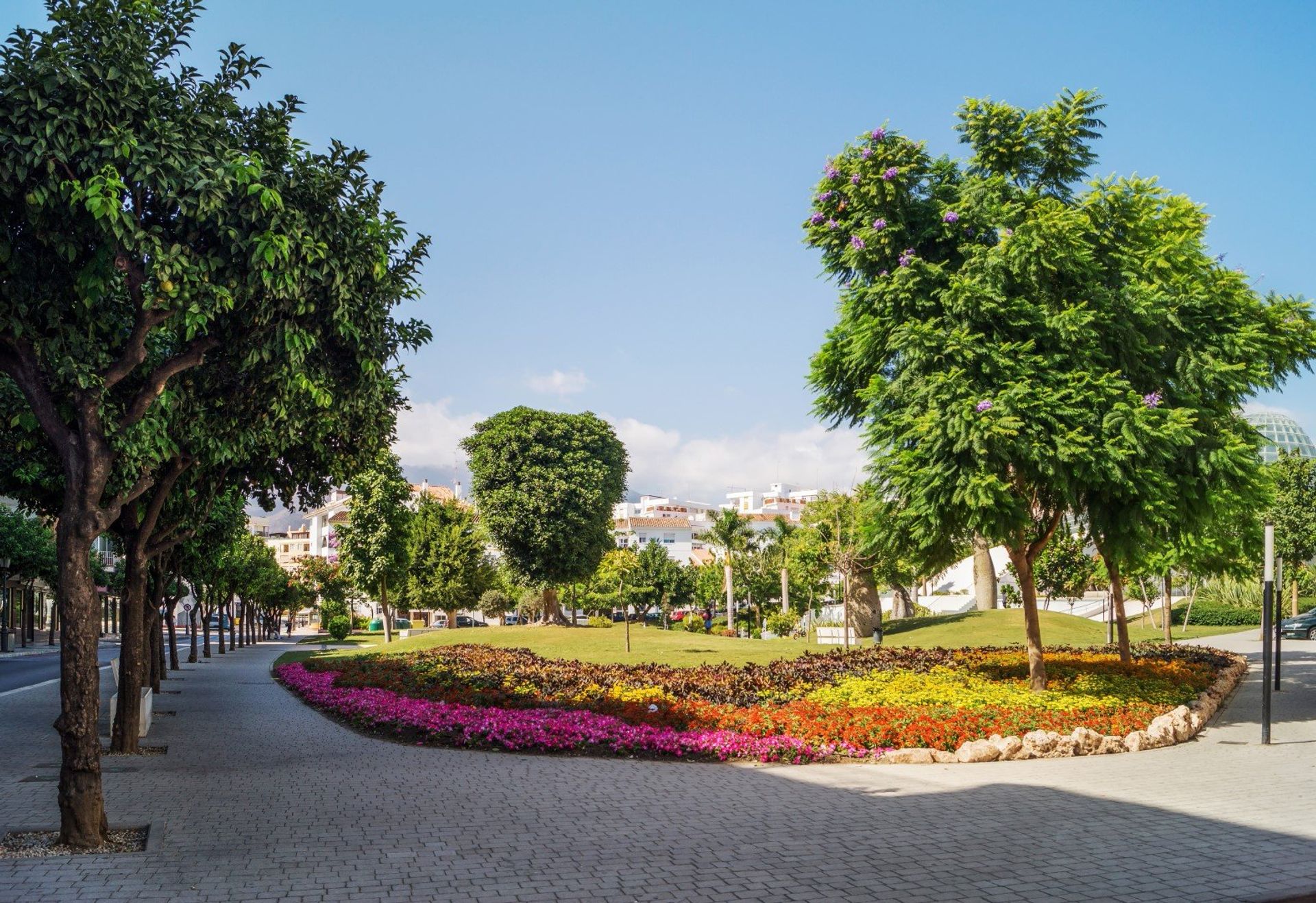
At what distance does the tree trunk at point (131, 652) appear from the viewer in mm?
14469

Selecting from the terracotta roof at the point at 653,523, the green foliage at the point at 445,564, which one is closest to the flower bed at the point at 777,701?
the green foliage at the point at 445,564

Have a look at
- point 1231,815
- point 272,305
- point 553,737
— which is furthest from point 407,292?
point 1231,815

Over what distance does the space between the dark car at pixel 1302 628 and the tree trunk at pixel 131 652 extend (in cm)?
4799

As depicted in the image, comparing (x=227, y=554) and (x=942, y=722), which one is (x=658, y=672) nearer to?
(x=942, y=722)

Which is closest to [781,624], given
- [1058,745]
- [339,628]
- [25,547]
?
[339,628]

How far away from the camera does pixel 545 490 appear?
5556 cm

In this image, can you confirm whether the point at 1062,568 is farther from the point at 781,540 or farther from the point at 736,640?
the point at 736,640

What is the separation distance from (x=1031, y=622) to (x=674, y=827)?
11168 millimetres

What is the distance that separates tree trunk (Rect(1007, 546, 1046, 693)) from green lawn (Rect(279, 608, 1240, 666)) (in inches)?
445

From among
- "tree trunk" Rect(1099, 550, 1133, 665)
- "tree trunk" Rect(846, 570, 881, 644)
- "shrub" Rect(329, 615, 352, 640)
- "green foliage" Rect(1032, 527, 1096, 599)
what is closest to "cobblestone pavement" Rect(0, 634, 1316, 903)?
"tree trunk" Rect(1099, 550, 1133, 665)

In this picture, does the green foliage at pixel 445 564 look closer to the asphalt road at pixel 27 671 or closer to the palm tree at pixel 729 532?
the palm tree at pixel 729 532

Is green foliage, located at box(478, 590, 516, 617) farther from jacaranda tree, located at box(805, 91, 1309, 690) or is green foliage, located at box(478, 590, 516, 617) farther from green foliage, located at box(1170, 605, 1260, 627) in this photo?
jacaranda tree, located at box(805, 91, 1309, 690)

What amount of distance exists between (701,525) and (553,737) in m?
148

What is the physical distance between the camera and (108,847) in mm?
8711
